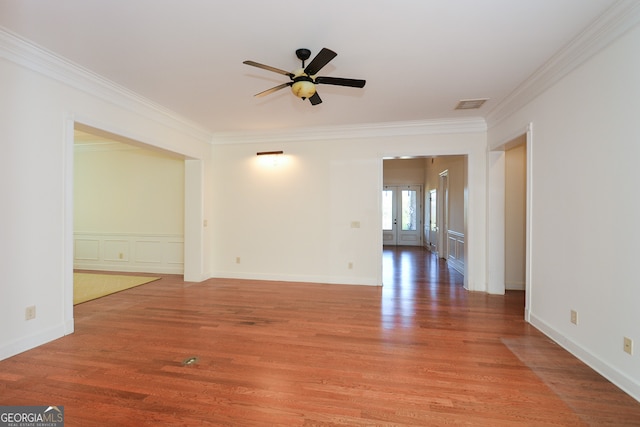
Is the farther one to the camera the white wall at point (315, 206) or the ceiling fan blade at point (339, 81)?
the white wall at point (315, 206)

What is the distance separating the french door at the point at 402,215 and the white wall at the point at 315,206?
631 centimetres

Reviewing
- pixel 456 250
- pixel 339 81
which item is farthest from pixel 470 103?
pixel 456 250

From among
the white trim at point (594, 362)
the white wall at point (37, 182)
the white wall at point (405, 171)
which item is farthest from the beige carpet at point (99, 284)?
the white wall at point (405, 171)

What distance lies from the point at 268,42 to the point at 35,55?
7.20 feet

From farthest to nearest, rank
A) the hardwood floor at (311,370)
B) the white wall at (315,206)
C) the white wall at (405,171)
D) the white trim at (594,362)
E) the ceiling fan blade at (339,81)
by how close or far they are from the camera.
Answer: the white wall at (405,171) < the white wall at (315,206) < the ceiling fan blade at (339,81) < the white trim at (594,362) < the hardwood floor at (311,370)

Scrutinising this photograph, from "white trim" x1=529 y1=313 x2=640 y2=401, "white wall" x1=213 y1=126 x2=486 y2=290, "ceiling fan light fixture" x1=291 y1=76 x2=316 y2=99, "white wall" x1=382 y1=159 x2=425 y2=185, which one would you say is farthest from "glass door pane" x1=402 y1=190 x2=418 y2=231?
"ceiling fan light fixture" x1=291 y1=76 x2=316 y2=99

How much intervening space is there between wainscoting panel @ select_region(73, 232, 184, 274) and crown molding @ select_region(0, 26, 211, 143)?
2767mm

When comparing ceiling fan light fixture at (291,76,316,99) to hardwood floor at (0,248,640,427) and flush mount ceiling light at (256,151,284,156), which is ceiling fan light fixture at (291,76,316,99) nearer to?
hardwood floor at (0,248,640,427)

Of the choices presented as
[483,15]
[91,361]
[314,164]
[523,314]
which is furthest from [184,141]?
[523,314]

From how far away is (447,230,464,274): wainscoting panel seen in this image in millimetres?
6293

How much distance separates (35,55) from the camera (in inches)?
110

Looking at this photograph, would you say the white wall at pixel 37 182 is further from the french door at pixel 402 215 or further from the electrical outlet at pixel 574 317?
the french door at pixel 402 215

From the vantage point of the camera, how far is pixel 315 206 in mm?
5492

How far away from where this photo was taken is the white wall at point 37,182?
2.63m
